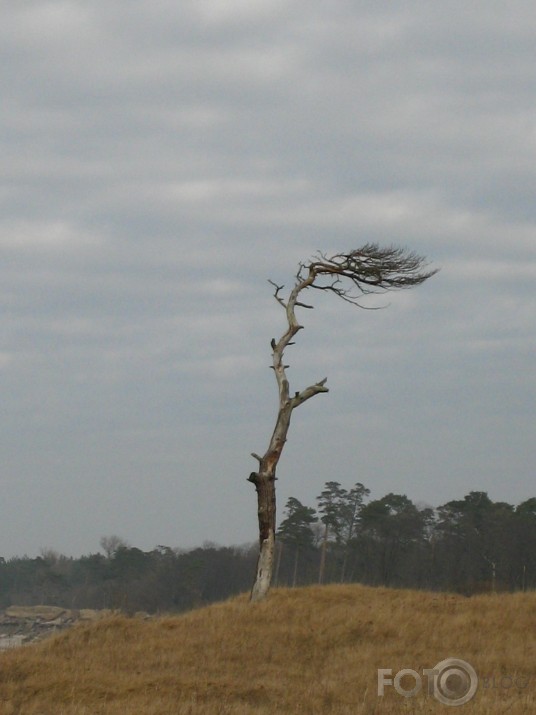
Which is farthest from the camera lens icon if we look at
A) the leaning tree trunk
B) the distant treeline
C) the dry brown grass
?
the distant treeline

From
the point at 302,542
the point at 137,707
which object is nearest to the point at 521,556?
the point at 302,542

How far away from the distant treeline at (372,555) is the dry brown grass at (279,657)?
94.7 ft

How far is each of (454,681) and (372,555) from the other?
161ft

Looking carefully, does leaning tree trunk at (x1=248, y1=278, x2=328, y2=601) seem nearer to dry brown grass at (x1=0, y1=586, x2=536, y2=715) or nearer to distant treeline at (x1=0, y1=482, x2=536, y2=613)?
dry brown grass at (x1=0, y1=586, x2=536, y2=715)

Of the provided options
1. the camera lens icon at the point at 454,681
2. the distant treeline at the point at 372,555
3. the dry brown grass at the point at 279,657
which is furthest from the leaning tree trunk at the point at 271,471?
the distant treeline at the point at 372,555

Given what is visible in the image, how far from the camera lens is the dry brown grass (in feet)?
34.9

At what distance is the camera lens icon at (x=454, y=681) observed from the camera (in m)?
11.1

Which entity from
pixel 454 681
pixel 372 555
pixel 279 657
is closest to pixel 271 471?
pixel 279 657

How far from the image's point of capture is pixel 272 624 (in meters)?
15.8

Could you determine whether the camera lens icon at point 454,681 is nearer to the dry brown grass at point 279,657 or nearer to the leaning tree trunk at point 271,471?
the dry brown grass at point 279,657

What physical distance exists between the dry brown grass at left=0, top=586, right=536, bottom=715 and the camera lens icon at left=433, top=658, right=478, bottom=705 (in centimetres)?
19

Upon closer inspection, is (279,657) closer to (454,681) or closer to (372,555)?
(454,681)

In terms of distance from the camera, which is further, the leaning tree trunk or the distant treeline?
the distant treeline

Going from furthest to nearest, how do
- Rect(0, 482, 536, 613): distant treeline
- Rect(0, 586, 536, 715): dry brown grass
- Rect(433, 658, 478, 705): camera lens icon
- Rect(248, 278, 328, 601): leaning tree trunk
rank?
Rect(0, 482, 536, 613): distant treeline
Rect(248, 278, 328, 601): leaning tree trunk
Rect(433, 658, 478, 705): camera lens icon
Rect(0, 586, 536, 715): dry brown grass
